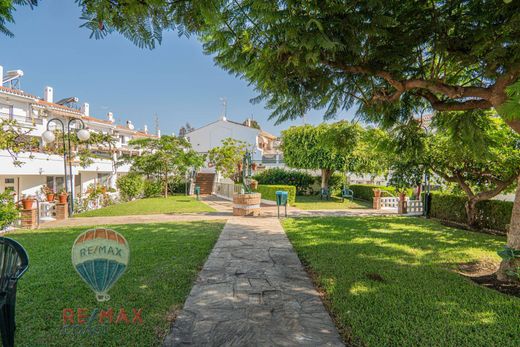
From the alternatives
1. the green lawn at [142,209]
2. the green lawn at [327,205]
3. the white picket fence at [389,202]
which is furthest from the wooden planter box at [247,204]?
the white picket fence at [389,202]

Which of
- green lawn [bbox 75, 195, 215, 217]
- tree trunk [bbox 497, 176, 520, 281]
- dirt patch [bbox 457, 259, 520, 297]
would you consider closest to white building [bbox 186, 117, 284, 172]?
green lawn [bbox 75, 195, 215, 217]

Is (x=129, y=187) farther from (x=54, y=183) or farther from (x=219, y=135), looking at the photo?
(x=219, y=135)

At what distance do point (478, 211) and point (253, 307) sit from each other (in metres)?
10.1

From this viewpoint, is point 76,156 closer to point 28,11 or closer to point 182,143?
point 182,143

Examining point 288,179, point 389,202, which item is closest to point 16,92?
point 288,179

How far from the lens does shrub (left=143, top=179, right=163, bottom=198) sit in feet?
73.2

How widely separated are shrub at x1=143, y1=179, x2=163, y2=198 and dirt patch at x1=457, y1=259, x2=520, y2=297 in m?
21.6

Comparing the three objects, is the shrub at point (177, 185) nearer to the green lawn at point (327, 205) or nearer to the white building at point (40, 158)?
the white building at point (40, 158)

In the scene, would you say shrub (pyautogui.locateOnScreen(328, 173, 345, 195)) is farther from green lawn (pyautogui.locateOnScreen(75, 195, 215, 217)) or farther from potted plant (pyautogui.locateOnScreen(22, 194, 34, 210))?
potted plant (pyautogui.locateOnScreen(22, 194, 34, 210))

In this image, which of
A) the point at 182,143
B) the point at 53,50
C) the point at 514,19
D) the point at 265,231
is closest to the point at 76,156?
the point at 182,143

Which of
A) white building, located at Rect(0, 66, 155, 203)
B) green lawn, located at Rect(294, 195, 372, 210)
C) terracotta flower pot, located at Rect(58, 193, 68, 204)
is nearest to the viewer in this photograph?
terracotta flower pot, located at Rect(58, 193, 68, 204)

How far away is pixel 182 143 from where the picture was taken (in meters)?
23.9

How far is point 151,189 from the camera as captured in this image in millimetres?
22391

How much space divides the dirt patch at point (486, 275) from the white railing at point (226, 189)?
14.1m
